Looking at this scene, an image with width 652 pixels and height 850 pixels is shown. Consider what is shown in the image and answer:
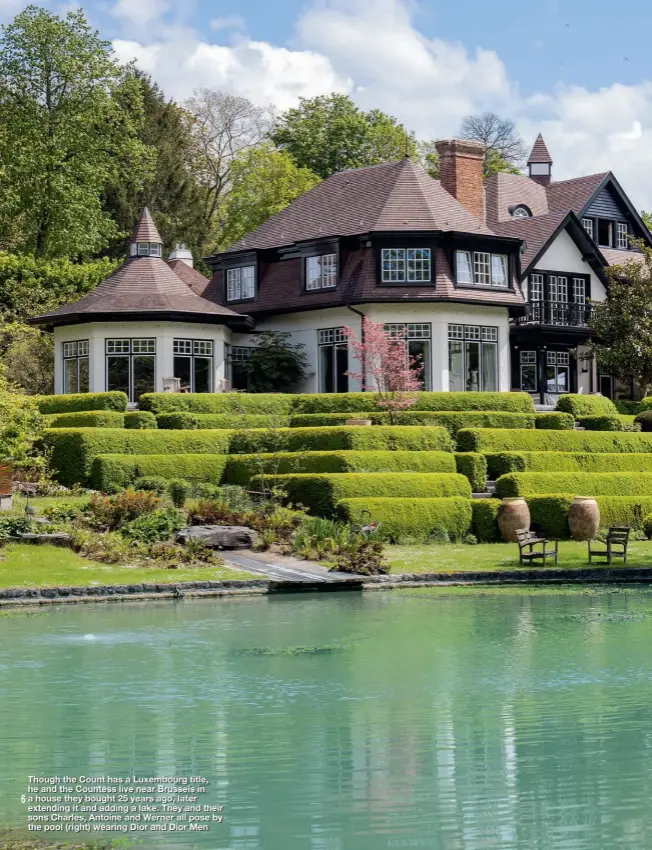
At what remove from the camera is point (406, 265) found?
4597 centimetres

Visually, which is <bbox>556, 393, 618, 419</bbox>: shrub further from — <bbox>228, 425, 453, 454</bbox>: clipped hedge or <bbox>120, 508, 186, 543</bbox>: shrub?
<bbox>120, 508, 186, 543</bbox>: shrub

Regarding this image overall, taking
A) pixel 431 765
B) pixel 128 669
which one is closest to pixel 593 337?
pixel 128 669

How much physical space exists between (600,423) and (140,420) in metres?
14.7

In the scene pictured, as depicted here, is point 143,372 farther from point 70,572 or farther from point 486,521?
point 70,572

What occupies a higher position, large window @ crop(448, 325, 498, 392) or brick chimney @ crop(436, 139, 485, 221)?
brick chimney @ crop(436, 139, 485, 221)

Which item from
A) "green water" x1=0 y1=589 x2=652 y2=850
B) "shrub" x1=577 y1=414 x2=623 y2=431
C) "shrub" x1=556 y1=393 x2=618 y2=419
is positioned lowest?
"green water" x1=0 y1=589 x2=652 y2=850

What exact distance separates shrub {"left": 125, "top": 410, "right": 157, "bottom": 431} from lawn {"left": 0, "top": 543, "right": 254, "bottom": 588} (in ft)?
35.2

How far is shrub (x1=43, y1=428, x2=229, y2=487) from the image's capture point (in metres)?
35.0

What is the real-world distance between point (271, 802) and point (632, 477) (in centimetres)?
2581

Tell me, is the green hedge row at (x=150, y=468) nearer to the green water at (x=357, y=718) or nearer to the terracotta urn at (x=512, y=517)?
the terracotta urn at (x=512, y=517)

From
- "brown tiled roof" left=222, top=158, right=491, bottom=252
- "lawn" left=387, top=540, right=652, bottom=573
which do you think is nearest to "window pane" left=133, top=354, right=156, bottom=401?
"brown tiled roof" left=222, top=158, right=491, bottom=252

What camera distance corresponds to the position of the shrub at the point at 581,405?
4341 centimetres

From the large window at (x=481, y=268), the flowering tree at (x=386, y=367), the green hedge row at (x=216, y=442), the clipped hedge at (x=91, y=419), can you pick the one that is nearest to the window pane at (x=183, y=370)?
the flowering tree at (x=386, y=367)

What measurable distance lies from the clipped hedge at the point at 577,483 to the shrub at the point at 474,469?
0.77 meters
